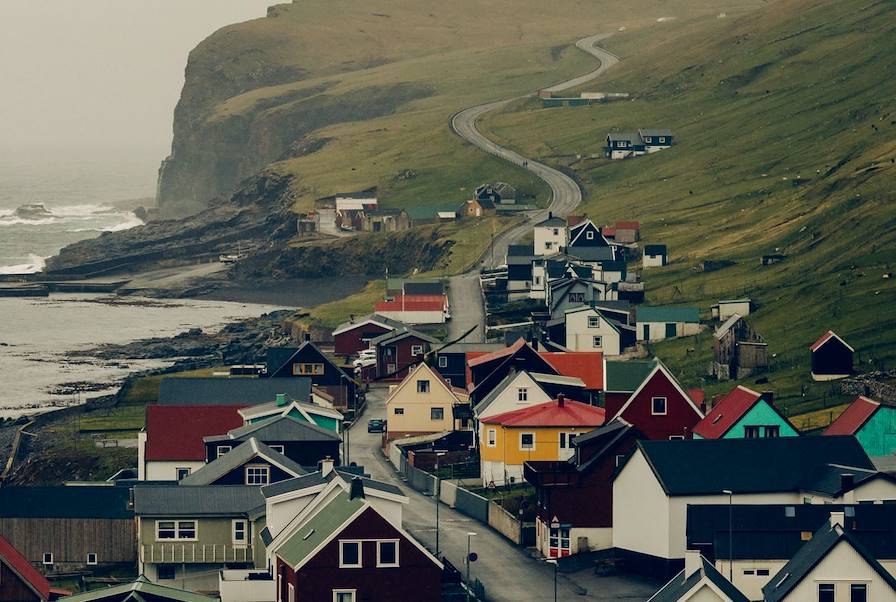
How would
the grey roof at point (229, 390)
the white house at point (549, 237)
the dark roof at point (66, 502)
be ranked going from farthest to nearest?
the white house at point (549, 237), the grey roof at point (229, 390), the dark roof at point (66, 502)

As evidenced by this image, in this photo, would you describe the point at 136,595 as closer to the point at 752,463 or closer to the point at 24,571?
the point at 24,571

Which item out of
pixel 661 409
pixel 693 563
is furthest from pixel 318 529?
pixel 661 409

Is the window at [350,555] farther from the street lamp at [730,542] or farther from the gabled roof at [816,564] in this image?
the street lamp at [730,542]

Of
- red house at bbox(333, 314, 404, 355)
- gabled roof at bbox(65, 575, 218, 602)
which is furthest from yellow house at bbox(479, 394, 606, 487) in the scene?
Result: red house at bbox(333, 314, 404, 355)

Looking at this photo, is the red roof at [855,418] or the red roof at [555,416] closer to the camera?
the red roof at [855,418]

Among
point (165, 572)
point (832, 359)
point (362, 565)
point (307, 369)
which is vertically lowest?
point (165, 572)

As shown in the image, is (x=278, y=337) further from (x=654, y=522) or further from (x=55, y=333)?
(x=654, y=522)

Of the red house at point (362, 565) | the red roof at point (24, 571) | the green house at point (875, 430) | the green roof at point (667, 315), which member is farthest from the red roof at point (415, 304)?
the red house at point (362, 565)
